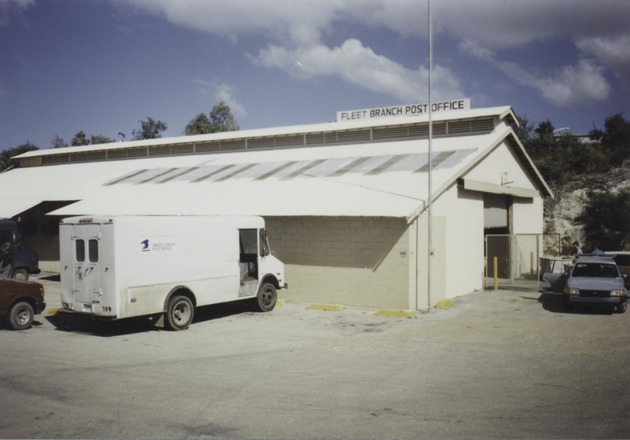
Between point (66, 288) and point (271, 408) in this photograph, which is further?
point (66, 288)

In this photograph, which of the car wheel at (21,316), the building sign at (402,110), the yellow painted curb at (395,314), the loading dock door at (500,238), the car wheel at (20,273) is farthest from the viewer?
the building sign at (402,110)

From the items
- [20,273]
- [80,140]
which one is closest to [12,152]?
[80,140]

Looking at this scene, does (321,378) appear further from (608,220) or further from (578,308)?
(608,220)

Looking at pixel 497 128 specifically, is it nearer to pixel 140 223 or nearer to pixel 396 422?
pixel 140 223

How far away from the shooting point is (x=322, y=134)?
2845 centimetres

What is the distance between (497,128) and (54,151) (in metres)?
30.2

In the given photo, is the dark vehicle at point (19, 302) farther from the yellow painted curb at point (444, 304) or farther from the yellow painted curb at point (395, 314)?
the yellow painted curb at point (444, 304)

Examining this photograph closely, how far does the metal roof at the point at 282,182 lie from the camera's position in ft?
64.2

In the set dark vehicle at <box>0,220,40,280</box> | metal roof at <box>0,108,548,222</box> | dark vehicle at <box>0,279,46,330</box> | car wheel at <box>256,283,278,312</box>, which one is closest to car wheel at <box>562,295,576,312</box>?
metal roof at <box>0,108,548,222</box>

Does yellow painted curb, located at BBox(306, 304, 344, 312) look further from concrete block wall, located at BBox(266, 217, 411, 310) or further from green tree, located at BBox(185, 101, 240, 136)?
green tree, located at BBox(185, 101, 240, 136)

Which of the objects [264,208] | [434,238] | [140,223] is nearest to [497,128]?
[434,238]

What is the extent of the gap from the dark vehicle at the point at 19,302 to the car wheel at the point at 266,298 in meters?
6.05

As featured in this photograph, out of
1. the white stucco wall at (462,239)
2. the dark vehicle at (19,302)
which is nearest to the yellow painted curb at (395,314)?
the white stucco wall at (462,239)

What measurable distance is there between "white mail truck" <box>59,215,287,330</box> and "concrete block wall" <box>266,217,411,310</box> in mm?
3276
